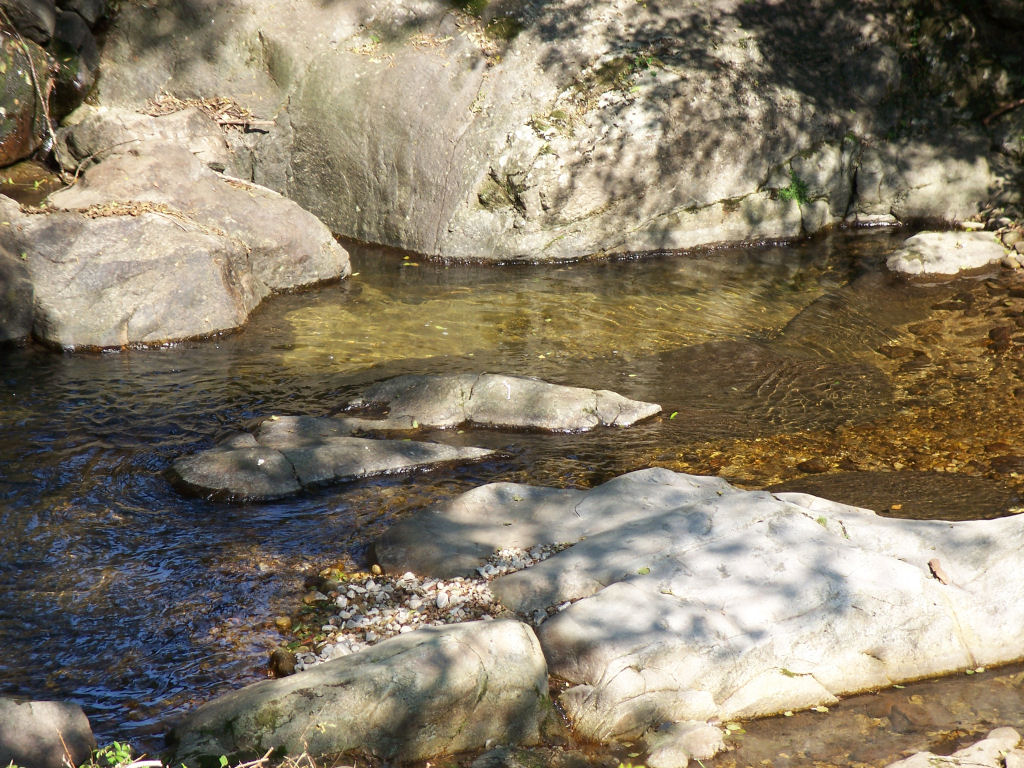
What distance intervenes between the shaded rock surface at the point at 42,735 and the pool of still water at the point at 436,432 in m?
0.34

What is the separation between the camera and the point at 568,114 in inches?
456

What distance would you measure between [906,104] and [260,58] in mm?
9014

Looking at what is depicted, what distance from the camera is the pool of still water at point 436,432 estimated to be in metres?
4.66

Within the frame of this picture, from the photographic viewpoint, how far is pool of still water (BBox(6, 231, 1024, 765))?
15.3 feet

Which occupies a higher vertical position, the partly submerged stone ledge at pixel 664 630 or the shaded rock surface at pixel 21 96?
the shaded rock surface at pixel 21 96

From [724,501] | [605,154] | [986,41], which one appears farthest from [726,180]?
[724,501]

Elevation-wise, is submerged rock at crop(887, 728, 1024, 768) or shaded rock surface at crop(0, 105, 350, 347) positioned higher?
shaded rock surface at crop(0, 105, 350, 347)

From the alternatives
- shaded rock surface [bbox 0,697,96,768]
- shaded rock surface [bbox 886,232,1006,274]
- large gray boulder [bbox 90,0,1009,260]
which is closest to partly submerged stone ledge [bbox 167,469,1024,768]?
shaded rock surface [bbox 0,697,96,768]

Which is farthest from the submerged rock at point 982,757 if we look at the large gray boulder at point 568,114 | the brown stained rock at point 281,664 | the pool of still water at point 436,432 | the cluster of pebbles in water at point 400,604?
the large gray boulder at point 568,114

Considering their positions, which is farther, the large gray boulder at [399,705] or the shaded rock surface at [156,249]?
the shaded rock surface at [156,249]

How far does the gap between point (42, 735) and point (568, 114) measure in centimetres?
969

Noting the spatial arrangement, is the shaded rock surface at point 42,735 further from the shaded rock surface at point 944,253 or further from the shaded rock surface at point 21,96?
the shaded rock surface at point 944,253

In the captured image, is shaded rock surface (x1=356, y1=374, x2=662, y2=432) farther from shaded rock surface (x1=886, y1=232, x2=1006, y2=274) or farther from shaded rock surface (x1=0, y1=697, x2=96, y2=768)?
shaded rock surface (x1=886, y1=232, x2=1006, y2=274)

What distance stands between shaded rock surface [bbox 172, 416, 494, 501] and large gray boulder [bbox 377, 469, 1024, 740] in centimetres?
116
